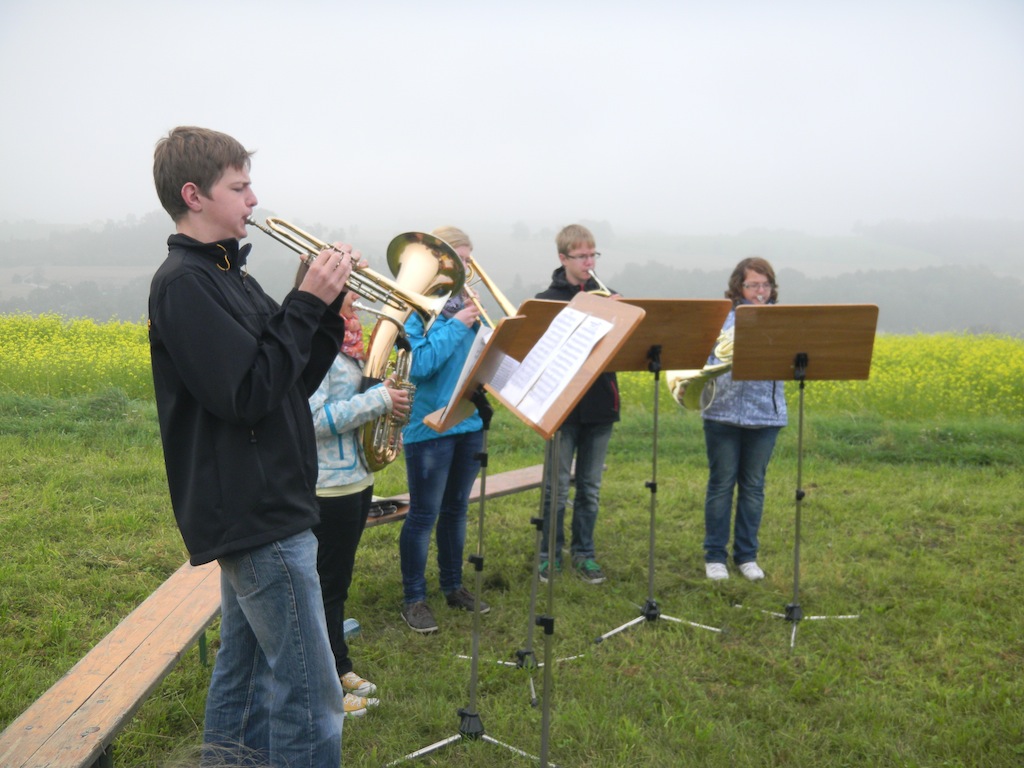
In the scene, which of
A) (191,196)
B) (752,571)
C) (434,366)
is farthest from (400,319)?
(752,571)

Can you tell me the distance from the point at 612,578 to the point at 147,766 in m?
Result: 2.82

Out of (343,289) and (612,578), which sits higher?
(343,289)

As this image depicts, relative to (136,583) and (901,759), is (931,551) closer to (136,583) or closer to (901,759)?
(901,759)

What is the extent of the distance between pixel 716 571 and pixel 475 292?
2.20m

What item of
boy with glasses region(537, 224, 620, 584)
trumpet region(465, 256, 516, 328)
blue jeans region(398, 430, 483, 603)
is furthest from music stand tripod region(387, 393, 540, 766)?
boy with glasses region(537, 224, 620, 584)

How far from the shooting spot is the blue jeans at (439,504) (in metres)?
4.36

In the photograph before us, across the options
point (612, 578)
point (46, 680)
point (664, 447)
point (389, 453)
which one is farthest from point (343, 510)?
point (664, 447)

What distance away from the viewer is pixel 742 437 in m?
5.18

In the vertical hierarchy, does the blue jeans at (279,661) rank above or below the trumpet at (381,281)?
below

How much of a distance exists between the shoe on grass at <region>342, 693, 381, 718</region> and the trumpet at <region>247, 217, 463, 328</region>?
159 cm

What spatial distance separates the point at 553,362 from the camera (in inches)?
A: 99.4

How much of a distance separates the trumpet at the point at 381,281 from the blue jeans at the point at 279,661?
2.67ft

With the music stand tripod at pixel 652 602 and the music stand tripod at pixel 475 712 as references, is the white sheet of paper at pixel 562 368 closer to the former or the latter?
the music stand tripod at pixel 475 712

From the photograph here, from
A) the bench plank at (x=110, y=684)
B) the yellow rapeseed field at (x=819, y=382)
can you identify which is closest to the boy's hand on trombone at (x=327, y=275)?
the bench plank at (x=110, y=684)
